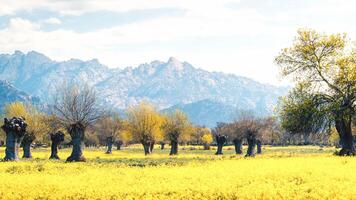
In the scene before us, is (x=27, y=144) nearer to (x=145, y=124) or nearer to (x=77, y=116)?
(x=77, y=116)

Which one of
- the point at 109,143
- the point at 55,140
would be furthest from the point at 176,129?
the point at 55,140

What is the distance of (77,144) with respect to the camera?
67.2 m

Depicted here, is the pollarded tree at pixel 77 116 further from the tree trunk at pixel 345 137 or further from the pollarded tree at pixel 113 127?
the pollarded tree at pixel 113 127

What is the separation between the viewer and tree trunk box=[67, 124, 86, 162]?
66.2 metres

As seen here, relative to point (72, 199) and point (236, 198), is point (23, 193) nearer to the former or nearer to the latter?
point (72, 199)

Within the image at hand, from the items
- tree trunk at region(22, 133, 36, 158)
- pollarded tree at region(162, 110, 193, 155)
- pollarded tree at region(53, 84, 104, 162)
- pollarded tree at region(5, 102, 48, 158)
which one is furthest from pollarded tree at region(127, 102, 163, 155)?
pollarded tree at region(53, 84, 104, 162)

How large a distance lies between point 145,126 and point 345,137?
62.2m

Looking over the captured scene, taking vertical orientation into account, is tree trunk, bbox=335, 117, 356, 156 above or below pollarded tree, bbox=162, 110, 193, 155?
below

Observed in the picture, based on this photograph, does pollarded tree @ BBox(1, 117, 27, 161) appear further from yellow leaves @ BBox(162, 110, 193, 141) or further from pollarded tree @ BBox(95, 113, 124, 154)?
pollarded tree @ BBox(95, 113, 124, 154)

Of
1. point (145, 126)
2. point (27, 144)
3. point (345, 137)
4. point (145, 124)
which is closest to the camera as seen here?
point (345, 137)

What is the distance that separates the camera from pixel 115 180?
32.6m

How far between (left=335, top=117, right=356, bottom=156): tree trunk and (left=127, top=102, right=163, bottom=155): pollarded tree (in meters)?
59.2

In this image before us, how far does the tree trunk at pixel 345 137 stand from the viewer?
5944cm

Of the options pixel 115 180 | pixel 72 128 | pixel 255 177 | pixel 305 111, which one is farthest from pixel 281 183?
pixel 72 128
